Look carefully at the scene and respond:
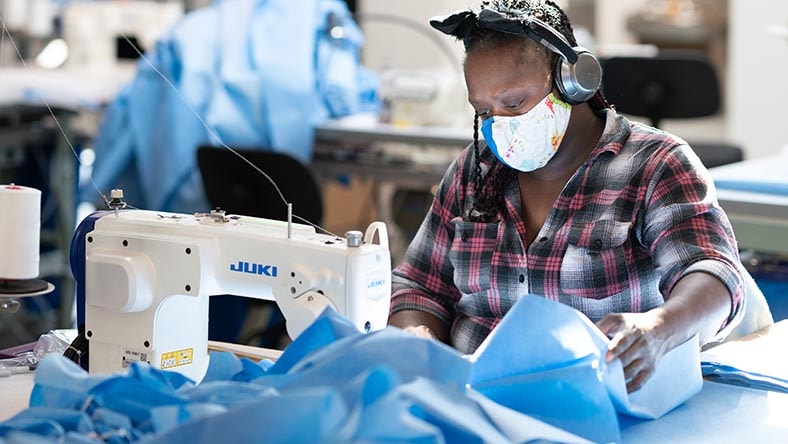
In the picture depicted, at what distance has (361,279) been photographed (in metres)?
1.45

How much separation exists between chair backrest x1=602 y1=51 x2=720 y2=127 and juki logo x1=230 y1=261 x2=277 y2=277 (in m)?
3.22

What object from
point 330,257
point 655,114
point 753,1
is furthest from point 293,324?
point 753,1

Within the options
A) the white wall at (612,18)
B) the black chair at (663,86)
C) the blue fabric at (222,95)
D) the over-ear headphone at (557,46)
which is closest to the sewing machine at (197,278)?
the over-ear headphone at (557,46)

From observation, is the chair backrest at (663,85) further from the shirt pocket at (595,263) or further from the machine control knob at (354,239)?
the machine control knob at (354,239)

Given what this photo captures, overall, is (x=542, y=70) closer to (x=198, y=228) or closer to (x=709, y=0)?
(x=198, y=228)

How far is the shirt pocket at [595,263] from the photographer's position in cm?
187

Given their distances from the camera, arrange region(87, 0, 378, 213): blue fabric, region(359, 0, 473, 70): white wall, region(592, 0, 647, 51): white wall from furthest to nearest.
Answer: region(592, 0, 647, 51): white wall
region(359, 0, 473, 70): white wall
region(87, 0, 378, 213): blue fabric

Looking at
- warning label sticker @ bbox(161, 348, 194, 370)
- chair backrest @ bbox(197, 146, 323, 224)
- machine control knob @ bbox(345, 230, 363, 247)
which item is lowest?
chair backrest @ bbox(197, 146, 323, 224)

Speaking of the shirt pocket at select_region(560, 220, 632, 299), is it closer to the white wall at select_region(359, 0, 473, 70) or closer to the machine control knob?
the machine control knob

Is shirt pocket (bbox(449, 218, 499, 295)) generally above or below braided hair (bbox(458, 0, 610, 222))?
below

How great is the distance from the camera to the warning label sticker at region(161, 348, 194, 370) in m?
1.53

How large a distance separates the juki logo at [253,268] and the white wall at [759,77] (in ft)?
13.9

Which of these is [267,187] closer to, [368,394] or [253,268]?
[253,268]

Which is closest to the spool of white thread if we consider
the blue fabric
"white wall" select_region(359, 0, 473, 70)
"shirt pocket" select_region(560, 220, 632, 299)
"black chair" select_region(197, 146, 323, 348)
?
"shirt pocket" select_region(560, 220, 632, 299)
